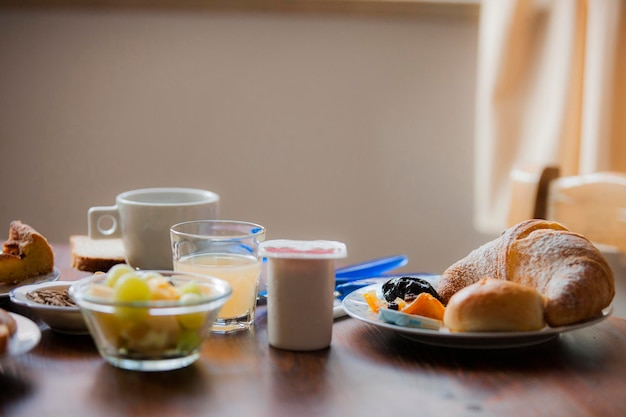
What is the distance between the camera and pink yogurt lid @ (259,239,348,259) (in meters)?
0.84

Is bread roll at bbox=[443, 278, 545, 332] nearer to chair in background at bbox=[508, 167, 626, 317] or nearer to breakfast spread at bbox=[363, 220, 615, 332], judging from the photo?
breakfast spread at bbox=[363, 220, 615, 332]

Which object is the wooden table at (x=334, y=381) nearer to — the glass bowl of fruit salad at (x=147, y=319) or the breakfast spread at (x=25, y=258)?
the glass bowl of fruit salad at (x=147, y=319)

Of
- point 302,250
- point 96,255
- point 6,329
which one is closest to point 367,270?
point 302,250

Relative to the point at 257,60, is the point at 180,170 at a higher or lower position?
lower

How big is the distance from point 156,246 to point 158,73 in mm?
1251

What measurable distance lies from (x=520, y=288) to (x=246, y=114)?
1.63 metres

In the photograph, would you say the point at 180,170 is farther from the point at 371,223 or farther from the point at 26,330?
the point at 26,330

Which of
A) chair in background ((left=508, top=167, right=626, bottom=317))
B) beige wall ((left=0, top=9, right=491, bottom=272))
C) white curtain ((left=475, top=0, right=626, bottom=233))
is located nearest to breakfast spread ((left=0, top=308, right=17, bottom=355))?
chair in background ((left=508, top=167, right=626, bottom=317))

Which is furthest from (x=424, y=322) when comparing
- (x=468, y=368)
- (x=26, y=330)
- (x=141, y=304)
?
(x=26, y=330)

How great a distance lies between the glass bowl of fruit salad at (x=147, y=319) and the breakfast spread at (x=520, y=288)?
0.22m

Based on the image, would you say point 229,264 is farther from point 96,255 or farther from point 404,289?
point 96,255

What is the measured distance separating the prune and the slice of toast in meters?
0.49

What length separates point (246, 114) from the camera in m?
2.37

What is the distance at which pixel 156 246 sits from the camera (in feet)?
3.88
